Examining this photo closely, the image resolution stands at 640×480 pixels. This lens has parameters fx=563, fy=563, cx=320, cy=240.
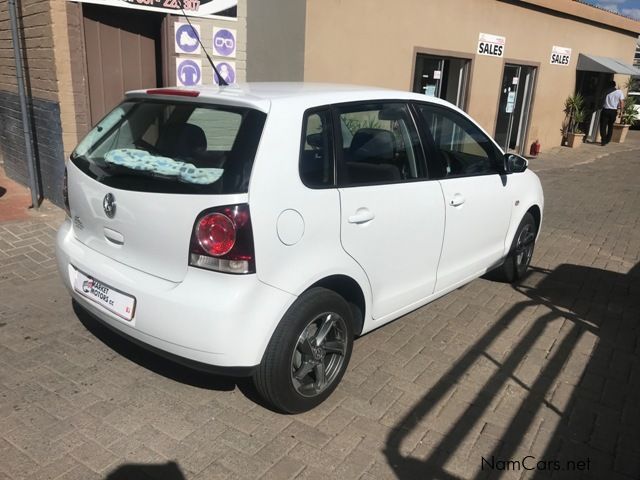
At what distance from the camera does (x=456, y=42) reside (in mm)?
10766

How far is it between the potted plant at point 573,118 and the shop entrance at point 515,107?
2.35m

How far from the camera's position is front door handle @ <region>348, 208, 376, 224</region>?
→ 9.88ft

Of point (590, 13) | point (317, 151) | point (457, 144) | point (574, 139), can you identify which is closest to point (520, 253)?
point (457, 144)

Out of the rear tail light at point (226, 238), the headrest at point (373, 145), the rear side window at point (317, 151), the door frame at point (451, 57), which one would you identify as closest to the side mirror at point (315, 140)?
the rear side window at point (317, 151)

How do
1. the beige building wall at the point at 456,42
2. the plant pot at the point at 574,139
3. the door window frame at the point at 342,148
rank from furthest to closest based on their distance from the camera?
the plant pot at the point at 574,139, the beige building wall at the point at 456,42, the door window frame at the point at 342,148

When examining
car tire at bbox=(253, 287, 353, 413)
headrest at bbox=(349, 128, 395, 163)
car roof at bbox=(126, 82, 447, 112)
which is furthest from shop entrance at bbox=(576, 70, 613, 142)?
car tire at bbox=(253, 287, 353, 413)

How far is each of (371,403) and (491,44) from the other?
34.1 feet

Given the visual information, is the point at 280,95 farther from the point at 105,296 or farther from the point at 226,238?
the point at 105,296

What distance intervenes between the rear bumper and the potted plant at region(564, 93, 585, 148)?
15.1 m

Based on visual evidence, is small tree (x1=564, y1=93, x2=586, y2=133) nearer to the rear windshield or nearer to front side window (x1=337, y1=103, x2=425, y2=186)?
front side window (x1=337, y1=103, x2=425, y2=186)

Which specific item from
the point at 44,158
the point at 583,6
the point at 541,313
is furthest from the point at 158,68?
the point at 583,6

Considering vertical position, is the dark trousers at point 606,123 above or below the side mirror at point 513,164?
below

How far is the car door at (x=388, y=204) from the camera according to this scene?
3068 millimetres

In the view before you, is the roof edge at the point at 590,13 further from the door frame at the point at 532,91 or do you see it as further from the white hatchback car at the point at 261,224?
the white hatchback car at the point at 261,224
